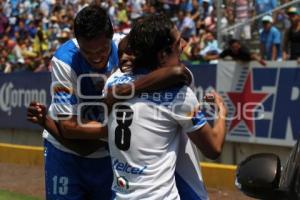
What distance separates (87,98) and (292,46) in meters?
6.41

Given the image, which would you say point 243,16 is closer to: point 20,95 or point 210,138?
point 20,95

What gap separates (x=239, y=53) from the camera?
10.4 meters

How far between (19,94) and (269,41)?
234 inches

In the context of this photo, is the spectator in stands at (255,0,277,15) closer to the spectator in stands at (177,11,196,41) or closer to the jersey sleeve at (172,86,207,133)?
the spectator in stands at (177,11,196,41)

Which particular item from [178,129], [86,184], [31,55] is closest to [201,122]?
[178,129]

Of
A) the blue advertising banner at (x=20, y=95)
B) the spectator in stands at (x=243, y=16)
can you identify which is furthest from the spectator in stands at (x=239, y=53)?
the blue advertising banner at (x=20, y=95)

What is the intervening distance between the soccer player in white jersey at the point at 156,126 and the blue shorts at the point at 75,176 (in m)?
1.28

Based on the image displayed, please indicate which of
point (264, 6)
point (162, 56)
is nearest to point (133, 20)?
point (264, 6)

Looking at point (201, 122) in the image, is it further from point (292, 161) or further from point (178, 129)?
point (292, 161)

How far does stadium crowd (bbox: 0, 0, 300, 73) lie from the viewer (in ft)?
36.4

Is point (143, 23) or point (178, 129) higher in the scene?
point (143, 23)

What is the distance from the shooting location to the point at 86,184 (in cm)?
458

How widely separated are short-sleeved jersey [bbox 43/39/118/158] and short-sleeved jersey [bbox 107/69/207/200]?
0.98 m

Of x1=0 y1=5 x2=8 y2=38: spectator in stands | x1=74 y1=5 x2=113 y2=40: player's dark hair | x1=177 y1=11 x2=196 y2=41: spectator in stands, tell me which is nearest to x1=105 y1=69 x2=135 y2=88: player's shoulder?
x1=74 y1=5 x2=113 y2=40: player's dark hair
